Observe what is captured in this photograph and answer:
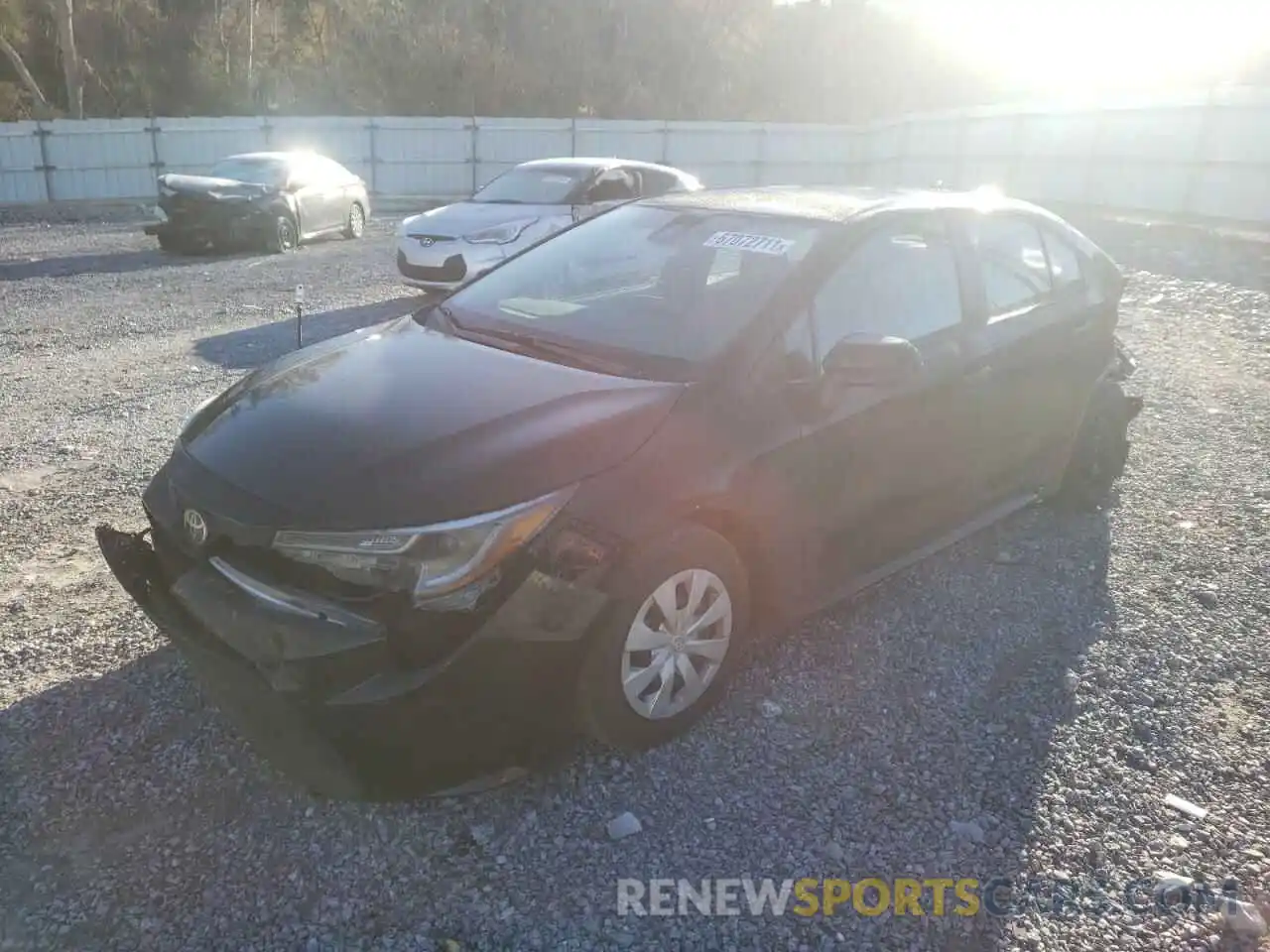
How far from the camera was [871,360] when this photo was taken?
10.8 ft

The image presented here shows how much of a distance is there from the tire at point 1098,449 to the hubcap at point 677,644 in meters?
2.73

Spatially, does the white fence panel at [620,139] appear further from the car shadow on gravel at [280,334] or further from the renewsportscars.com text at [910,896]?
the renewsportscars.com text at [910,896]

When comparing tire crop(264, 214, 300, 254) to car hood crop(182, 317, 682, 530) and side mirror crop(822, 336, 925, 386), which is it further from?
side mirror crop(822, 336, 925, 386)

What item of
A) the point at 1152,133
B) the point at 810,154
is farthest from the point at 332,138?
the point at 1152,133

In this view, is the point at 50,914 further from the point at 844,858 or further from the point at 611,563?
the point at 844,858

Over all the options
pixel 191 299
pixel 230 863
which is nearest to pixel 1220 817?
pixel 230 863

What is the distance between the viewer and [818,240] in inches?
145

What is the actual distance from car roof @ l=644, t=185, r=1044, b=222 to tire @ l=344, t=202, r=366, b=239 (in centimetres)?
1252

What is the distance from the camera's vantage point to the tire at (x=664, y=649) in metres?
2.87

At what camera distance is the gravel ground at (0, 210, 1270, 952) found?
8.39ft

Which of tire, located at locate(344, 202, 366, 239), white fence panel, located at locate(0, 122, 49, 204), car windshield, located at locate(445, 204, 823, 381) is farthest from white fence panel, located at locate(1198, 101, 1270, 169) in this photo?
white fence panel, located at locate(0, 122, 49, 204)

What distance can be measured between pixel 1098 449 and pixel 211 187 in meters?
12.3

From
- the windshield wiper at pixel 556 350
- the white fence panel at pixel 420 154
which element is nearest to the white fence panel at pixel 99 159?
the white fence panel at pixel 420 154

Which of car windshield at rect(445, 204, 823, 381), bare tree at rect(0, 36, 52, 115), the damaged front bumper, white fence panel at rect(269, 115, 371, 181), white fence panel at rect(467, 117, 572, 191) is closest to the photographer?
car windshield at rect(445, 204, 823, 381)
